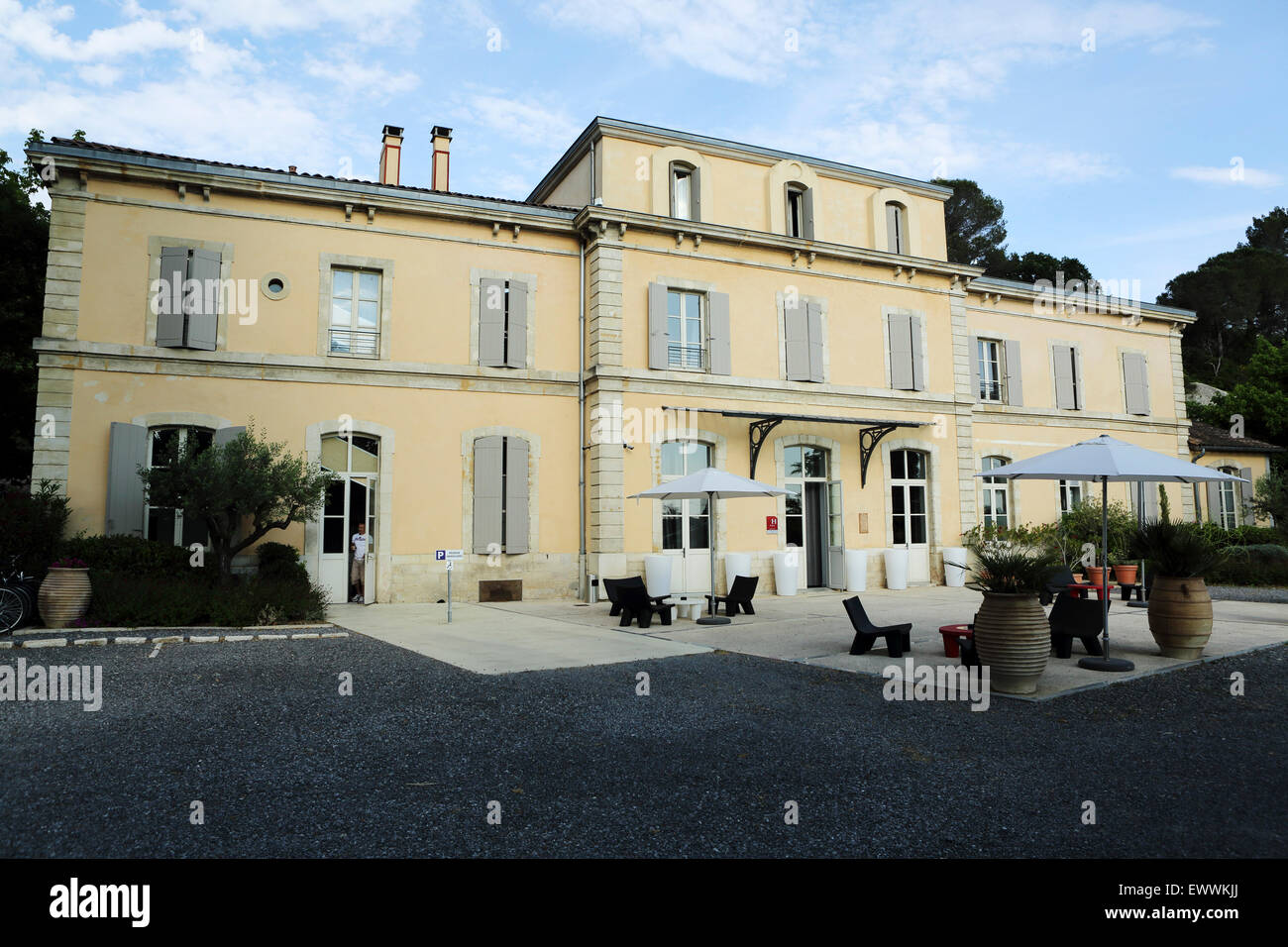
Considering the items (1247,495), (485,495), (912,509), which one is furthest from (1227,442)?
(485,495)

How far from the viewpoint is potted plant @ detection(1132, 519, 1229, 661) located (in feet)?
22.0

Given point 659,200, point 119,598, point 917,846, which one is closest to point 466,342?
point 659,200

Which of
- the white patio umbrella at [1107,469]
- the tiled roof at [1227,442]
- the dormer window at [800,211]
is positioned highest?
the dormer window at [800,211]

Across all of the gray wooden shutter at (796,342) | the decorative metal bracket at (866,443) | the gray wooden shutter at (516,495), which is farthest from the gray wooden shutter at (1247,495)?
the gray wooden shutter at (516,495)

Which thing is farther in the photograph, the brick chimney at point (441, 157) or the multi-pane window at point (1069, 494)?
the multi-pane window at point (1069, 494)

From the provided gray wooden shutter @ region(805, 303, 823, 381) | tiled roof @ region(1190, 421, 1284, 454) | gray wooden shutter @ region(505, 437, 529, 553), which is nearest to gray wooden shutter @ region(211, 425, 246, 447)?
gray wooden shutter @ region(505, 437, 529, 553)

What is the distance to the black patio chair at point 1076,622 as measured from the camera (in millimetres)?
6715

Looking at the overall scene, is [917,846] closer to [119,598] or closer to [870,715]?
[870,715]

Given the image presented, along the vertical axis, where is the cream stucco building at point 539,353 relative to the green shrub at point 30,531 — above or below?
above

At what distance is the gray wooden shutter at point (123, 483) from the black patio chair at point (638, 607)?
6827 mm

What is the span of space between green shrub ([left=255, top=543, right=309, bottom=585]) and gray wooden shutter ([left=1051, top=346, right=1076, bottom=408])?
54.2 feet

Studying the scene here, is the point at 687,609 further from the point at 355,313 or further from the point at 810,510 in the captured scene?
the point at 355,313

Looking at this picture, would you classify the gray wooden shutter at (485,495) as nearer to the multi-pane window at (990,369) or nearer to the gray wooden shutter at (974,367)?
the gray wooden shutter at (974,367)

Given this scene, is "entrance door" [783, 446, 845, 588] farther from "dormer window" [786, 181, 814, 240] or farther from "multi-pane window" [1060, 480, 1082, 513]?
"multi-pane window" [1060, 480, 1082, 513]
